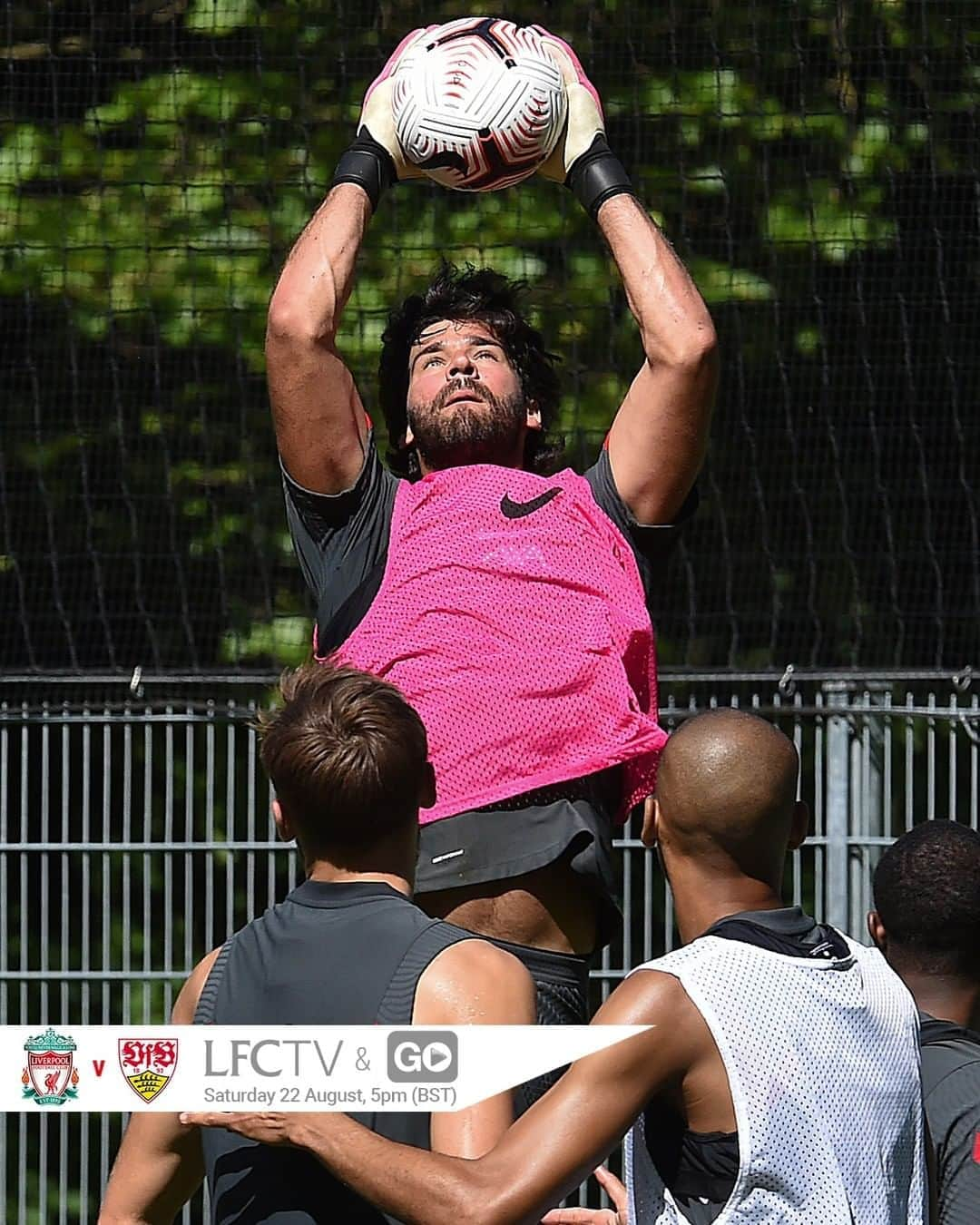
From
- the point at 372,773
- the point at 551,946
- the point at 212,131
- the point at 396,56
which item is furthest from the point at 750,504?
the point at 372,773

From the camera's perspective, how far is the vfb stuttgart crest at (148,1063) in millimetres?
2398

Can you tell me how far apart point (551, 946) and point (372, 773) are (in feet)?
2.42

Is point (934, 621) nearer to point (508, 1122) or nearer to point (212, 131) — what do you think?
point (212, 131)

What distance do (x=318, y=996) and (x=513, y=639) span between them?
2.92 feet

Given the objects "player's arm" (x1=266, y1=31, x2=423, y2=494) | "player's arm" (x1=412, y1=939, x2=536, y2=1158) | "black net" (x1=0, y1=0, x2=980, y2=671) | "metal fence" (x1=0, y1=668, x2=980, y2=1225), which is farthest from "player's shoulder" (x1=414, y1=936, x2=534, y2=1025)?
"black net" (x1=0, y1=0, x2=980, y2=671)

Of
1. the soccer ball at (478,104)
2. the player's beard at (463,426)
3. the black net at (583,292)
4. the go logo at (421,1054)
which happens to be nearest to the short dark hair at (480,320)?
the player's beard at (463,426)

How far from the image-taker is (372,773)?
238 centimetres

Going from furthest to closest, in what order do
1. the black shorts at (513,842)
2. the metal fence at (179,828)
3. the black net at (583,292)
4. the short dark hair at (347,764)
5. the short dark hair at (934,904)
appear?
the black net at (583,292) < the metal fence at (179,828) < the short dark hair at (934,904) < the black shorts at (513,842) < the short dark hair at (347,764)

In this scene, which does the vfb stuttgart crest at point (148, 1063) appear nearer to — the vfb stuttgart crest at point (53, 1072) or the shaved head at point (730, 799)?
the vfb stuttgart crest at point (53, 1072)

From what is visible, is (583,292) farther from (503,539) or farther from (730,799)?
(730,799)

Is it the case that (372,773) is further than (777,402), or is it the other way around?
(777,402)

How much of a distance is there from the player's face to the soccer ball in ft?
0.93

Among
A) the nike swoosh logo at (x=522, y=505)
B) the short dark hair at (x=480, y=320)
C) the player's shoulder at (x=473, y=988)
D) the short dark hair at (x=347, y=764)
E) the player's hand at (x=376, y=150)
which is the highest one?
the player's hand at (x=376, y=150)

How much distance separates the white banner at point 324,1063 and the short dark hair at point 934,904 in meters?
0.88
